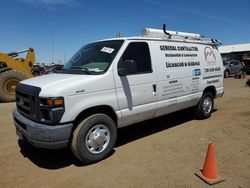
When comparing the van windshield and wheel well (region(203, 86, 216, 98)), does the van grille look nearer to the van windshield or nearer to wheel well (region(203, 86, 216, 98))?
the van windshield

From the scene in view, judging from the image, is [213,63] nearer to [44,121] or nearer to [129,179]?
[129,179]

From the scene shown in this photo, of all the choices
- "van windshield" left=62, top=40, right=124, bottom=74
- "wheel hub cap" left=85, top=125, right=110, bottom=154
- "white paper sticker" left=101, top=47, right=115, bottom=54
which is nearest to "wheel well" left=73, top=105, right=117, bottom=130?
"wheel hub cap" left=85, top=125, right=110, bottom=154

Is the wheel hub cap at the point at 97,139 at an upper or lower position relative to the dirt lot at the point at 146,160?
upper

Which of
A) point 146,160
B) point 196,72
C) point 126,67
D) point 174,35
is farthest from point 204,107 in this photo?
point 126,67

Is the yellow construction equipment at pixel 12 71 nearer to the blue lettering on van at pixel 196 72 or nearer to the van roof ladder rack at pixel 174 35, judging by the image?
the van roof ladder rack at pixel 174 35

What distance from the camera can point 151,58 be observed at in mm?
5699

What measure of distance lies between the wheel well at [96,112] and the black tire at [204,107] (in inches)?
127

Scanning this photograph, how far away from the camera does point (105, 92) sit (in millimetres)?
4781

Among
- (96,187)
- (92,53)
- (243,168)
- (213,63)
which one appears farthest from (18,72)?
(243,168)

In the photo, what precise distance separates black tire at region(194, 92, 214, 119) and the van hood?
3.52 meters

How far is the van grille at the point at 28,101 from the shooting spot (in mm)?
4328

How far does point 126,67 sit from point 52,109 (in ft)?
5.32

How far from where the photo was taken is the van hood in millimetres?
4207

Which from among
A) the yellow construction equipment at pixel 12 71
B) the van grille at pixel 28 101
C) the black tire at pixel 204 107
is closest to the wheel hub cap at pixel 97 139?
the van grille at pixel 28 101
